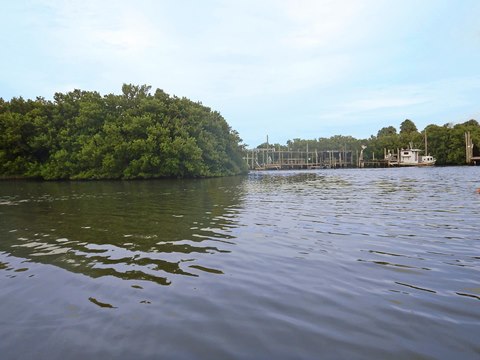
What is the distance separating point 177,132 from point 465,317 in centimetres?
5206

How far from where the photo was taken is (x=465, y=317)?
4.26 m

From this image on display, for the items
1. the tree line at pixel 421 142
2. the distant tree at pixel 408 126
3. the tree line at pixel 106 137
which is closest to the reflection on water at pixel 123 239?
the tree line at pixel 106 137

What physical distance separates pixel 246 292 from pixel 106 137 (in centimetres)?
5181

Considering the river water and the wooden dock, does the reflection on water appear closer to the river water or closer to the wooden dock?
the river water

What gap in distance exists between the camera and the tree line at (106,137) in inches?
2018

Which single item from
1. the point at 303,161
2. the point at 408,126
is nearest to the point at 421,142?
the point at 408,126

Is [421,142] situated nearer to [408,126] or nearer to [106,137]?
[408,126]

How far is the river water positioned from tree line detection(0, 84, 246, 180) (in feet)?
136

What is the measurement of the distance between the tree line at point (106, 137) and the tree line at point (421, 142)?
77.9 m

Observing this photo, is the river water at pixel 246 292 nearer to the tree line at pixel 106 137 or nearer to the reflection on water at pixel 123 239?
the reflection on water at pixel 123 239

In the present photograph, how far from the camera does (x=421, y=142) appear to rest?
108 meters

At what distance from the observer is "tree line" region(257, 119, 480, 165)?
97312mm

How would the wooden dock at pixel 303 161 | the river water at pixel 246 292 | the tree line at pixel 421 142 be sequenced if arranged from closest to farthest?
the river water at pixel 246 292, the tree line at pixel 421 142, the wooden dock at pixel 303 161

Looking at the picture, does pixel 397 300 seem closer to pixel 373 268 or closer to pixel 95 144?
pixel 373 268
